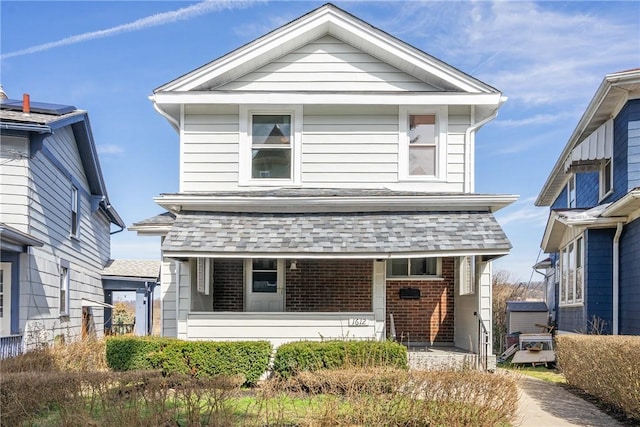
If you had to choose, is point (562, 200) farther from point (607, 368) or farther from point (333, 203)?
point (607, 368)

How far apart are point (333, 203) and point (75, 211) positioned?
9.63 metres

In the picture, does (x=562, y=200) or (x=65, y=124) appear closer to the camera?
(x=65, y=124)

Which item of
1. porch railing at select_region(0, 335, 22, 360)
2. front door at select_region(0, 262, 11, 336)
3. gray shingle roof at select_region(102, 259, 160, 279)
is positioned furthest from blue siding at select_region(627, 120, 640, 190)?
gray shingle roof at select_region(102, 259, 160, 279)

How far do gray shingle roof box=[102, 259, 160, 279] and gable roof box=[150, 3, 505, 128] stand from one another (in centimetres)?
1015

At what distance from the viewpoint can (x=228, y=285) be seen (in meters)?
12.0

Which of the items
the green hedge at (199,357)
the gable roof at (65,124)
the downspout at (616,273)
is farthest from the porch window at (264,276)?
the downspout at (616,273)

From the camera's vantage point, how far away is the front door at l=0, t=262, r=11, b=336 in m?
11.0

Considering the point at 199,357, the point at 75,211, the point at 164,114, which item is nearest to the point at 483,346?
the point at 199,357

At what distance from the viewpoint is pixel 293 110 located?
Result: 39.1 feet

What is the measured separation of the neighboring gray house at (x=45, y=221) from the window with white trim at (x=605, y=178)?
1391 cm

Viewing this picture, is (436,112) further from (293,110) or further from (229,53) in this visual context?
(229,53)

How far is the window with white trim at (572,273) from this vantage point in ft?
46.9

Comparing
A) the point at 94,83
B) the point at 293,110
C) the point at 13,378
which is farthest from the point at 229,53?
the point at 13,378

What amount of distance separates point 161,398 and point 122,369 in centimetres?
402
